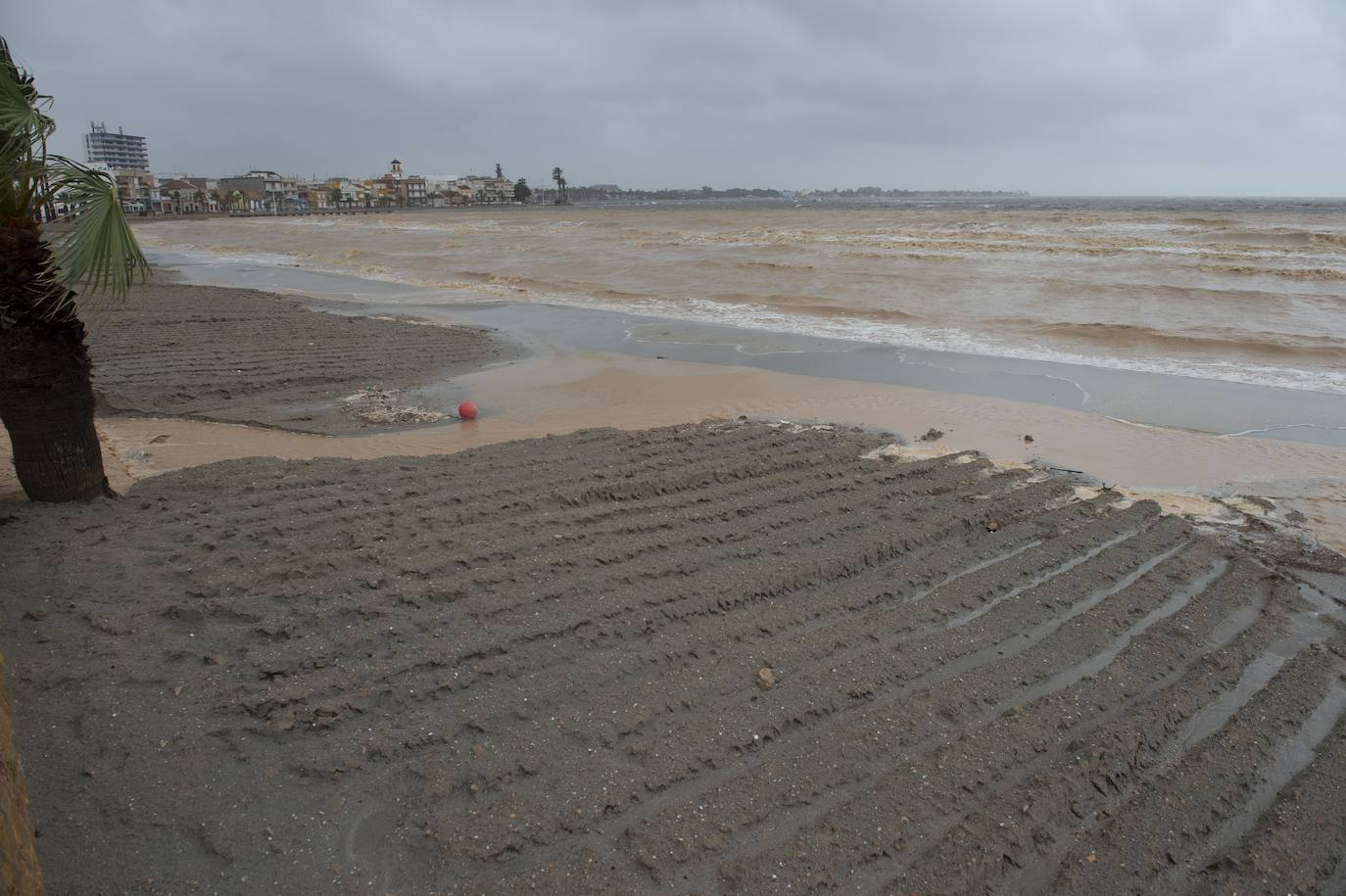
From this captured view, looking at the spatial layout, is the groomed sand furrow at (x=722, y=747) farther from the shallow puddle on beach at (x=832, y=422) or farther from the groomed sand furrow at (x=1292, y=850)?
the shallow puddle on beach at (x=832, y=422)

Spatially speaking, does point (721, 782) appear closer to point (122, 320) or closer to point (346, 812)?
point (346, 812)

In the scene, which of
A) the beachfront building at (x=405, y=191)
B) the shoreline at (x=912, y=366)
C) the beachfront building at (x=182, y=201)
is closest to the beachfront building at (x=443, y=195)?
the beachfront building at (x=405, y=191)

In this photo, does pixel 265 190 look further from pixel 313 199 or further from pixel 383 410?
pixel 383 410

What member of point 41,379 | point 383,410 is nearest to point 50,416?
point 41,379

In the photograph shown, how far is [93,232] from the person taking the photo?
15.2 ft

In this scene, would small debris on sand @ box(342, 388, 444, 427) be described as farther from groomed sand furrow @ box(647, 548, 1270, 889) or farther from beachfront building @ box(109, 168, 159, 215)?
beachfront building @ box(109, 168, 159, 215)

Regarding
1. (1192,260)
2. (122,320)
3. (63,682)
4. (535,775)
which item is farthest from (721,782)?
(1192,260)

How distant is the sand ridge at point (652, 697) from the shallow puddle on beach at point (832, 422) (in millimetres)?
1492

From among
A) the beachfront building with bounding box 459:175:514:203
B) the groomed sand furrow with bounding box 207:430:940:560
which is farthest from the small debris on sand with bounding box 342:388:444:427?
the beachfront building with bounding box 459:175:514:203

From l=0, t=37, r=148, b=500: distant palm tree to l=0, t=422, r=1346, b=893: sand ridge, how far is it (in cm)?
42

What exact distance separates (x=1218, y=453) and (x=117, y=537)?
916 centimetres

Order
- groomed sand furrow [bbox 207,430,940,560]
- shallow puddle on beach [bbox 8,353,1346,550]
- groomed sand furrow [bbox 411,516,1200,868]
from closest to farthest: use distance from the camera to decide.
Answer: groomed sand furrow [bbox 411,516,1200,868] < groomed sand furrow [bbox 207,430,940,560] < shallow puddle on beach [bbox 8,353,1346,550]

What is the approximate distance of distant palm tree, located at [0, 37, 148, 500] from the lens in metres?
4.64

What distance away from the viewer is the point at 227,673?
11.6 feet
